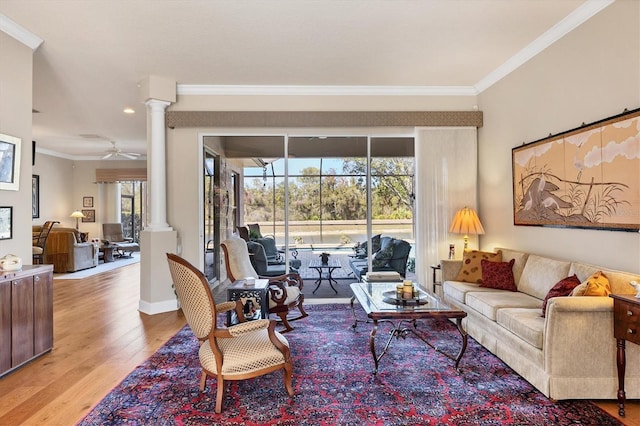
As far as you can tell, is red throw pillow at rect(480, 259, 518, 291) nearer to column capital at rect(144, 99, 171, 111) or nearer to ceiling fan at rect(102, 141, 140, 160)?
column capital at rect(144, 99, 171, 111)

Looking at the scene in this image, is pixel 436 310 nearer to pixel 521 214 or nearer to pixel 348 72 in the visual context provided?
pixel 521 214

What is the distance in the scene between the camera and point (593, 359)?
2.35 m

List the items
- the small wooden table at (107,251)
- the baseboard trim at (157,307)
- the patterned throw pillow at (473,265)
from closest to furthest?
the patterned throw pillow at (473,265)
the baseboard trim at (157,307)
the small wooden table at (107,251)

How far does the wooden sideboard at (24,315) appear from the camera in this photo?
2.73m

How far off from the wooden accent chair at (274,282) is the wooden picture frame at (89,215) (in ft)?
27.3

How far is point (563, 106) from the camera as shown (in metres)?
3.44

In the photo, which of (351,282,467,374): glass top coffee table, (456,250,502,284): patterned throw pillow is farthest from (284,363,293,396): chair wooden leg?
(456,250,502,284): patterned throw pillow

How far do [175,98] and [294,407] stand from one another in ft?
13.4

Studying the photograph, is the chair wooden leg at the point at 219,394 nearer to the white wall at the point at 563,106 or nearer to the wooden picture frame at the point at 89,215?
the white wall at the point at 563,106

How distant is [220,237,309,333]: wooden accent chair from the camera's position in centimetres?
374

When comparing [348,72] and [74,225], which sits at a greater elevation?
[348,72]

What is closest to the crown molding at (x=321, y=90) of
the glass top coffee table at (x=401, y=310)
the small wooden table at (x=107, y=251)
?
the glass top coffee table at (x=401, y=310)

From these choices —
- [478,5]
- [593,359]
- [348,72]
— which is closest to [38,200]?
[348,72]

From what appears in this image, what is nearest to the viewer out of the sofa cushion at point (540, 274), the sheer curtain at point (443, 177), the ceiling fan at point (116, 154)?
the sofa cushion at point (540, 274)
